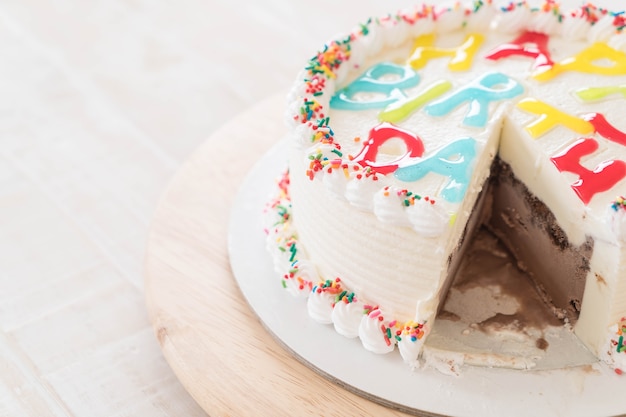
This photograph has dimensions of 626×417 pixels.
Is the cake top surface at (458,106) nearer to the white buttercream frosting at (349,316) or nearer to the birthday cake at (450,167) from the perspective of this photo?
the birthday cake at (450,167)

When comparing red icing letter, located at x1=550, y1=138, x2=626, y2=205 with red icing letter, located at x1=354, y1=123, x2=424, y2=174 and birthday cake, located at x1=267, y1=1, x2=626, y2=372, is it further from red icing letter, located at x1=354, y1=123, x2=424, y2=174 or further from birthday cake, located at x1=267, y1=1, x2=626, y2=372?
red icing letter, located at x1=354, y1=123, x2=424, y2=174

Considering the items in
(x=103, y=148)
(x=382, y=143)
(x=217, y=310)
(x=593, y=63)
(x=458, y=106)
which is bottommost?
(x=103, y=148)

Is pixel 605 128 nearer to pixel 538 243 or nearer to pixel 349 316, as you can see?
pixel 538 243

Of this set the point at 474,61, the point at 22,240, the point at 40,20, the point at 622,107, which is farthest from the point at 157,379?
the point at 40,20

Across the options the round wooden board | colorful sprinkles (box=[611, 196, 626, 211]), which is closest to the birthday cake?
colorful sprinkles (box=[611, 196, 626, 211])

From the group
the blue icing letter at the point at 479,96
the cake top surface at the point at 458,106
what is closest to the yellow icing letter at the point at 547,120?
the cake top surface at the point at 458,106

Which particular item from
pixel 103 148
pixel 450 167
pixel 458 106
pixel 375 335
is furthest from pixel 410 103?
pixel 103 148

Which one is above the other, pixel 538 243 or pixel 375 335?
pixel 538 243

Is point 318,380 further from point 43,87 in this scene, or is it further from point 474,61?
point 43,87
